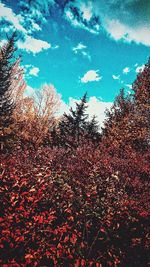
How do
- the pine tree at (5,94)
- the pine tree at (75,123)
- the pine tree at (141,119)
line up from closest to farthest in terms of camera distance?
the pine tree at (141,119), the pine tree at (5,94), the pine tree at (75,123)

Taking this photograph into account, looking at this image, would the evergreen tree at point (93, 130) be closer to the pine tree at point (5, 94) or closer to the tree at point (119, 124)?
the tree at point (119, 124)

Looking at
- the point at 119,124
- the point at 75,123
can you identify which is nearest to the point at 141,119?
the point at 119,124

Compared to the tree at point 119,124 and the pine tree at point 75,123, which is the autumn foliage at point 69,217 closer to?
the tree at point 119,124

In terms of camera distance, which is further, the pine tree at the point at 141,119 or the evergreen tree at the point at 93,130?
the evergreen tree at the point at 93,130

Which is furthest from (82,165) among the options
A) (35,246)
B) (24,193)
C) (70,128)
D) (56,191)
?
(70,128)

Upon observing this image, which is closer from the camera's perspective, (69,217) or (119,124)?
(69,217)

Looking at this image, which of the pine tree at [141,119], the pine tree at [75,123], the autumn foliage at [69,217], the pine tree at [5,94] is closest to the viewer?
the autumn foliage at [69,217]

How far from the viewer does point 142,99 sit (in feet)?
58.1

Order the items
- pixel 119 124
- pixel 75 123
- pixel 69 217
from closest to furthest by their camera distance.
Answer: pixel 69 217 → pixel 119 124 → pixel 75 123

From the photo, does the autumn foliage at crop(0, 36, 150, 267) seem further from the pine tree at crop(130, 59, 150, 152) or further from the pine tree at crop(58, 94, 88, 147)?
the pine tree at crop(58, 94, 88, 147)

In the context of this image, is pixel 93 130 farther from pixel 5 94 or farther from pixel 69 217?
pixel 69 217

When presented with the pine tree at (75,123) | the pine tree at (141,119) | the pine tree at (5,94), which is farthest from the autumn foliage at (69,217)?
the pine tree at (75,123)

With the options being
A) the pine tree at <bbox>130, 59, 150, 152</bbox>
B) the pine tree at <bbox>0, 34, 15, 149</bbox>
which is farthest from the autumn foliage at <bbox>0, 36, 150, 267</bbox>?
the pine tree at <bbox>0, 34, 15, 149</bbox>

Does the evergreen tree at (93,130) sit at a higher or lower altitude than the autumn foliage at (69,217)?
higher
